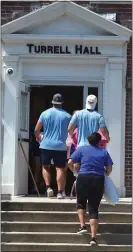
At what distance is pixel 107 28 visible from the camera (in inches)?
442

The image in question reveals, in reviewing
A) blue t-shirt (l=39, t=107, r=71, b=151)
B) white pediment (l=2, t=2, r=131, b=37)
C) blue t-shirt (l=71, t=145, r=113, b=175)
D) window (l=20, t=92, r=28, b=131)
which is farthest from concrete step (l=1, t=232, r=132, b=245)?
white pediment (l=2, t=2, r=131, b=37)

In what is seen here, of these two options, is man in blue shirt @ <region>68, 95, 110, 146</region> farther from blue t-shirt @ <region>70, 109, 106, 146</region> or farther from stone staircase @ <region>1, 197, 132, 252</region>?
stone staircase @ <region>1, 197, 132, 252</region>

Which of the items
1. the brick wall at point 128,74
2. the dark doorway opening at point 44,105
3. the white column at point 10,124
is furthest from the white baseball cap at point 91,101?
the white column at point 10,124

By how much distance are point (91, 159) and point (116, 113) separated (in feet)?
7.72

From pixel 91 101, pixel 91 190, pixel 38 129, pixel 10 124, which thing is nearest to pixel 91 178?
pixel 91 190

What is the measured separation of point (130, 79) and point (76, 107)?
138 centimetres

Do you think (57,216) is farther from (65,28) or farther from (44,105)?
(65,28)

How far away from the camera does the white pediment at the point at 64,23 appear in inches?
442

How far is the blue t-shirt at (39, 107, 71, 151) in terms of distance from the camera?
10461 millimetres

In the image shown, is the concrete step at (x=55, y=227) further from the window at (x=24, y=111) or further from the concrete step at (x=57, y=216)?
the window at (x=24, y=111)

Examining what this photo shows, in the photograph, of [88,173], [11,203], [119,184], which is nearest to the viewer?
[88,173]

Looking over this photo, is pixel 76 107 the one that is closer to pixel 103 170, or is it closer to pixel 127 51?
pixel 127 51

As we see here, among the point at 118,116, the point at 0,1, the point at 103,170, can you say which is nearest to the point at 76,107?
the point at 118,116

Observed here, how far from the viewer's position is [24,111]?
1160cm
